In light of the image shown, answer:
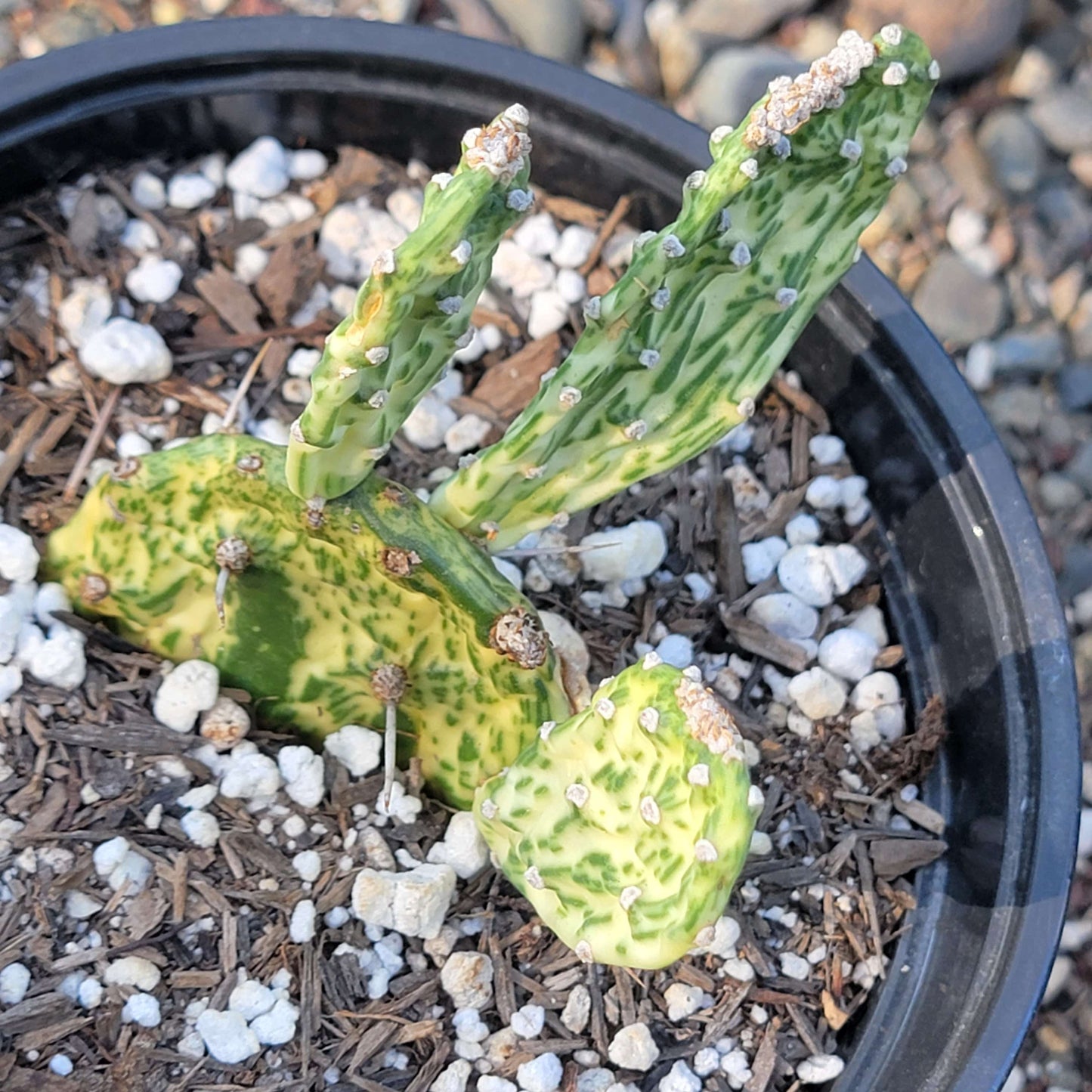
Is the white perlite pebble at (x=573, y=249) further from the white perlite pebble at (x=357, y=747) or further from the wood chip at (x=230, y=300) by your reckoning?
the white perlite pebble at (x=357, y=747)

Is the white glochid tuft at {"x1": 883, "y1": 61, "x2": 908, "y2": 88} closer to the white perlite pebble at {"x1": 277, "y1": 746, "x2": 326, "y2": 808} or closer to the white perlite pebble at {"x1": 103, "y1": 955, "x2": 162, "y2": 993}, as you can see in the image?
the white perlite pebble at {"x1": 277, "y1": 746, "x2": 326, "y2": 808}

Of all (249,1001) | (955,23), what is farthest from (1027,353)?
(249,1001)

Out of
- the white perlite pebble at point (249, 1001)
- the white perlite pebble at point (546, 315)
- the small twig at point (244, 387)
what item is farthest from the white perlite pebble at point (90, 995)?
the white perlite pebble at point (546, 315)

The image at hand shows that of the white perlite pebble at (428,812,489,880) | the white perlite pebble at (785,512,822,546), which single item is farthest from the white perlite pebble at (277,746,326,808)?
the white perlite pebble at (785,512,822,546)

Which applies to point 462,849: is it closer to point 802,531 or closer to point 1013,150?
point 802,531

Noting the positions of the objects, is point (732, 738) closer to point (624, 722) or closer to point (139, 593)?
point (624, 722)

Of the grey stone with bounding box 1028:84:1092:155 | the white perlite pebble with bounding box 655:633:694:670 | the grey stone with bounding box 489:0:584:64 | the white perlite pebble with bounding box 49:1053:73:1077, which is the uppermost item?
the grey stone with bounding box 1028:84:1092:155
